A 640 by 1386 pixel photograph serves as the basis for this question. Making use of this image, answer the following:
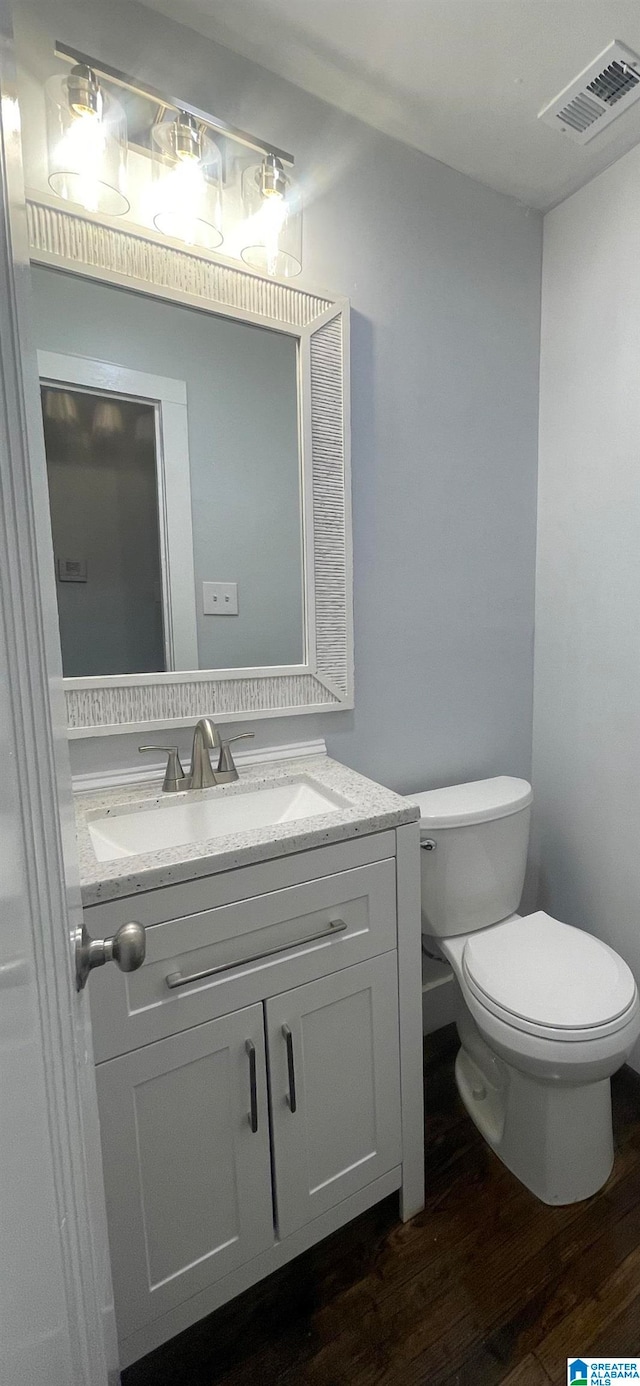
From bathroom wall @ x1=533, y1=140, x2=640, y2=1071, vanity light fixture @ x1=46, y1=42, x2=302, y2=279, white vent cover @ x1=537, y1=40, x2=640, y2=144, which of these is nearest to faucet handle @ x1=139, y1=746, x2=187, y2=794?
vanity light fixture @ x1=46, y1=42, x2=302, y2=279

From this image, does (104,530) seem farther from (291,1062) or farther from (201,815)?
(291,1062)

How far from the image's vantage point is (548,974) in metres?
1.25

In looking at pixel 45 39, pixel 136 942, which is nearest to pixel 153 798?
pixel 136 942

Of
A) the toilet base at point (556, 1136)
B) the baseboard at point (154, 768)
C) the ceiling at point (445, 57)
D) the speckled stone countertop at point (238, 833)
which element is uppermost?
the ceiling at point (445, 57)

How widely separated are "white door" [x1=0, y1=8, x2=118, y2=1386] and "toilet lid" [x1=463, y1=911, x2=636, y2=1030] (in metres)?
0.90

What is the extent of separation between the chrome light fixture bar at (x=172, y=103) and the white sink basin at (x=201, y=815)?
131cm

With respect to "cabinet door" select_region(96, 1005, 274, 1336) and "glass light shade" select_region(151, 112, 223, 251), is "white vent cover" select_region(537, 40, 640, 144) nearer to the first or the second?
"glass light shade" select_region(151, 112, 223, 251)

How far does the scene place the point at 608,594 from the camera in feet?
5.17

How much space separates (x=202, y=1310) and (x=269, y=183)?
82.9 inches

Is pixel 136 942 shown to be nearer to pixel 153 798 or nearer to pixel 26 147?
pixel 153 798

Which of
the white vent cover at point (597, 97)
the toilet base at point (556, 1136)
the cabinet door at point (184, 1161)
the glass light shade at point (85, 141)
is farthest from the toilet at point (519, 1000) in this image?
the white vent cover at point (597, 97)

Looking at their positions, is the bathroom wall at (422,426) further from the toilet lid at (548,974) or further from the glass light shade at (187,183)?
the toilet lid at (548,974)

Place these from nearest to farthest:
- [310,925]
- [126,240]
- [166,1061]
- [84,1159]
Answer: [84,1159] → [166,1061] → [310,925] → [126,240]

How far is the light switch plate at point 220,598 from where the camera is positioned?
1.30m
